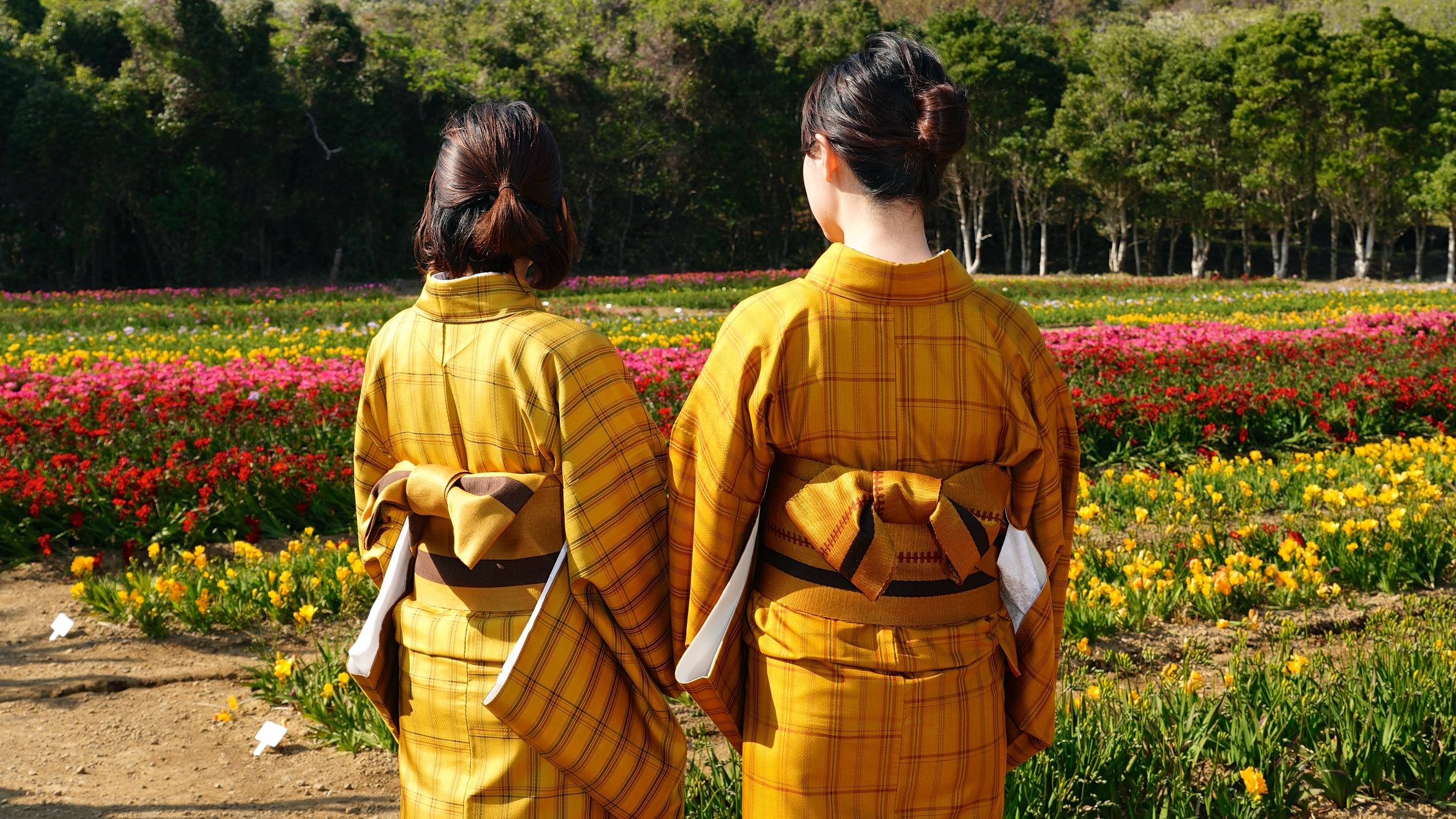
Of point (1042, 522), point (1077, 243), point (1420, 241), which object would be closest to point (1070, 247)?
point (1077, 243)

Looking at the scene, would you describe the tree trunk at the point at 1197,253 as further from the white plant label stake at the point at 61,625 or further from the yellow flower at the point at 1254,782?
the yellow flower at the point at 1254,782

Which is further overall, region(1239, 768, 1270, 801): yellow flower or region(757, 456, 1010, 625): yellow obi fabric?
region(1239, 768, 1270, 801): yellow flower

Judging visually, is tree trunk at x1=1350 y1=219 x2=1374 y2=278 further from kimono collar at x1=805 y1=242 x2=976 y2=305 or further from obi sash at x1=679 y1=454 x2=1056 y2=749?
kimono collar at x1=805 y1=242 x2=976 y2=305

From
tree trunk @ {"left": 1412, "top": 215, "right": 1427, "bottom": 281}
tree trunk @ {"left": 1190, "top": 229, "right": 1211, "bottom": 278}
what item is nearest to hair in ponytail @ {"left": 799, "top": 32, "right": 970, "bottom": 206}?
tree trunk @ {"left": 1190, "top": 229, "right": 1211, "bottom": 278}

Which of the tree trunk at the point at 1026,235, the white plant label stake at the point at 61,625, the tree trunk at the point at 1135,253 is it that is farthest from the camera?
the tree trunk at the point at 1026,235

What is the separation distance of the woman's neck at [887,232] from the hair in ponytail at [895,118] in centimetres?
2

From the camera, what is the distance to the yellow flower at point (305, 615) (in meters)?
3.82

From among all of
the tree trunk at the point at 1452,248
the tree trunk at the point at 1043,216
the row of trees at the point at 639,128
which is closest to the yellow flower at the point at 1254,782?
the row of trees at the point at 639,128

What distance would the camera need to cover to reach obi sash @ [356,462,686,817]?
6.15ft

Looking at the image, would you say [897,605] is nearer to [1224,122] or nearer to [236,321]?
[236,321]

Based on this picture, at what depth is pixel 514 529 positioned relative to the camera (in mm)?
1926

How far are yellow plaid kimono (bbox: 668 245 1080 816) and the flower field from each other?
0.80 m

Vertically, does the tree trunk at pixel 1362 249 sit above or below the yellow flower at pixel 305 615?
above

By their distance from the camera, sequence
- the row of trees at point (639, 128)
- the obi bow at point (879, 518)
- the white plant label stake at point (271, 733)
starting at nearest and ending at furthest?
1. the obi bow at point (879, 518)
2. the white plant label stake at point (271, 733)
3. the row of trees at point (639, 128)
